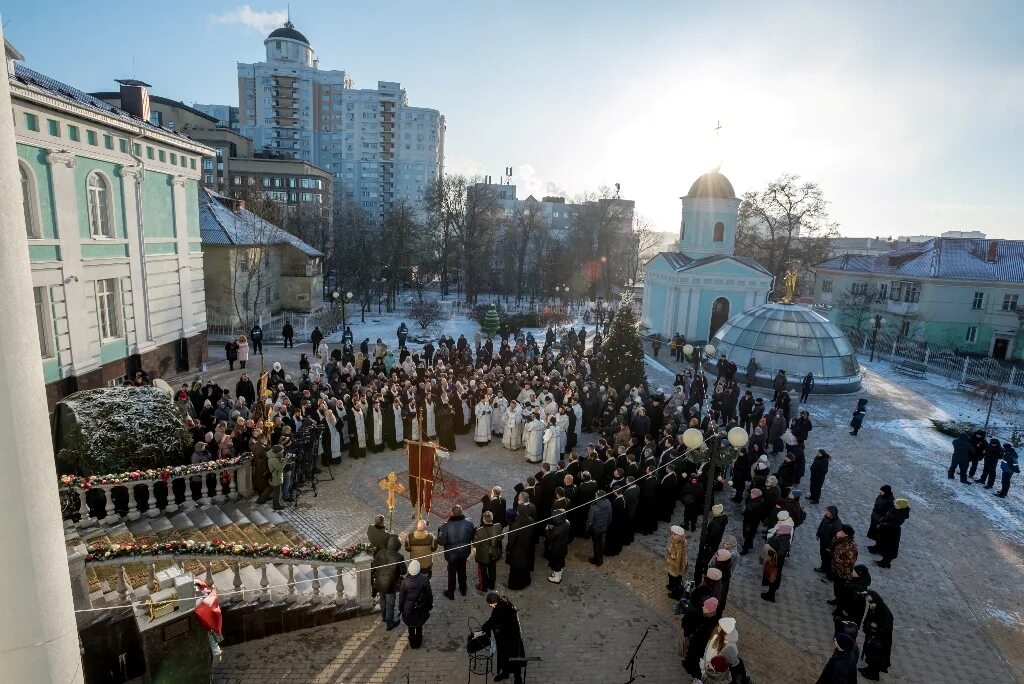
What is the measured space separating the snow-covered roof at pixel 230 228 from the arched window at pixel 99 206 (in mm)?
10119

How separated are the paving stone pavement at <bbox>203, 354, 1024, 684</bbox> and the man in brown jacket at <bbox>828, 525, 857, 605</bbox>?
0.58m

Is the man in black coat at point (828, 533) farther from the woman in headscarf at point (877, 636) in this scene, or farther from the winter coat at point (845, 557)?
the woman in headscarf at point (877, 636)

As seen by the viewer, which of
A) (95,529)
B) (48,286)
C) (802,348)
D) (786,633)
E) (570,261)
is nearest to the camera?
(786,633)

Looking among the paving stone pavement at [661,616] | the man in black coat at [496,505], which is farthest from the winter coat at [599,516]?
the man in black coat at [496,505]

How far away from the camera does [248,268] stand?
96.5 feet

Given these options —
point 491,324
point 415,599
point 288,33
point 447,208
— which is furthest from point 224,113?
point 415,599

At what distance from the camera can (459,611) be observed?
841 centimetres

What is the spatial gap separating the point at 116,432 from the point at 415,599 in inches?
242

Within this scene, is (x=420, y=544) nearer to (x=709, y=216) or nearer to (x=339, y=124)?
(x=709, y=216)

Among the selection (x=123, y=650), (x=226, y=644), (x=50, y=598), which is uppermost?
(x=50, y=598)

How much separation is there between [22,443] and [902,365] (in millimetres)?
33724

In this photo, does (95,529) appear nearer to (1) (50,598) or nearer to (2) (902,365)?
(1) (50,598)

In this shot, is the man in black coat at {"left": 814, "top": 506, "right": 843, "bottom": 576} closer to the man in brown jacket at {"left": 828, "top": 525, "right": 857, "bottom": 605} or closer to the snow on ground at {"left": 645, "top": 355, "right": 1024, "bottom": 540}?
the man in brown jacket at {"left": 828, "top": 525, "right": 857, "bottom": 605}

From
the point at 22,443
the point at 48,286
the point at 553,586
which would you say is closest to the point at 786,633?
the point at 553,586
